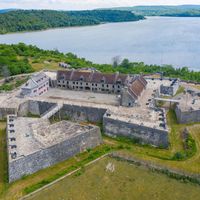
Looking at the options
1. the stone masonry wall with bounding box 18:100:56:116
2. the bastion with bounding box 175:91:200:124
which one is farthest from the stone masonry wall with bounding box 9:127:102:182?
the bastion with bounding box 175:91:200:124

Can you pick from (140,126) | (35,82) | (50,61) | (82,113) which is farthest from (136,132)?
(50,61)

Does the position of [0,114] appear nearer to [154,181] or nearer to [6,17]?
[154,181]

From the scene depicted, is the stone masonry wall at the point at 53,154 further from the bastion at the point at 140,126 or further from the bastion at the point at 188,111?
the bastion at the point at 188,111

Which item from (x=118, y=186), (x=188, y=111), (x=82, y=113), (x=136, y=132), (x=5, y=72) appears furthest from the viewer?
(x=5, y=72)

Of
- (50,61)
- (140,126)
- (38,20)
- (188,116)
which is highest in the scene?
(38,20)

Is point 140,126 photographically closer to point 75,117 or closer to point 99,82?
point 75,117

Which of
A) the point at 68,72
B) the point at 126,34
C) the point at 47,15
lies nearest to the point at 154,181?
the point at 68,72

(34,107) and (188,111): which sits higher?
(188,111)
